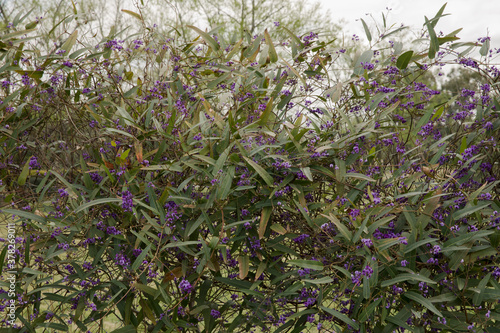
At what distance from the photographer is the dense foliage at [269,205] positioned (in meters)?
1.82

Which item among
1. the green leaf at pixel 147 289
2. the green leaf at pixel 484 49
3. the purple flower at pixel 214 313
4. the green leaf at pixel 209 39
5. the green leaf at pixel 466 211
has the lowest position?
the purple flower at pixel 214 313

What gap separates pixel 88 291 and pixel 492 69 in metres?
2.36

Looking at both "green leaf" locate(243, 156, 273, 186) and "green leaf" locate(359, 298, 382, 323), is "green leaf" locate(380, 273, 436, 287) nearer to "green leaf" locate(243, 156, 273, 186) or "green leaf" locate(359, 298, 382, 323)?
"green leaf" locate(359, 298, 382, 323)

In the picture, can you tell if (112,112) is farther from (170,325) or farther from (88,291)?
(170,325)

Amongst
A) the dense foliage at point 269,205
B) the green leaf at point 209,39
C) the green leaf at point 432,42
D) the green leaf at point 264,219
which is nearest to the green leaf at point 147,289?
the dense foliage at point 269,205

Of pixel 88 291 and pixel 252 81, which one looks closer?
pixel 88 291

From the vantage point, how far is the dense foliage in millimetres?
1820

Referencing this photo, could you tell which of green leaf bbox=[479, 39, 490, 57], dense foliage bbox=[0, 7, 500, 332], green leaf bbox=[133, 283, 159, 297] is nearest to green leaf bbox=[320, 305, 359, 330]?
dense foliage bbox=[0, 7, 500, 332]

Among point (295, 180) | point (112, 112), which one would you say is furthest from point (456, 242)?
point (112, 112)

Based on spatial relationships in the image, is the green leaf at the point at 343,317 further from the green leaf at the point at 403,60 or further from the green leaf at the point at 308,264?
the green leaf at the point at 403,60

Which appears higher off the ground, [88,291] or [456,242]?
[456,242]

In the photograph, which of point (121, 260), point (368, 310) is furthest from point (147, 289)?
point (368, 310)

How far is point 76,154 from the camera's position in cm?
266

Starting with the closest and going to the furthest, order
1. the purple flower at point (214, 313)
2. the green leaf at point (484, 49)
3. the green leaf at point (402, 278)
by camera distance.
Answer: the green leaf at point (402, 278) → the purple flower at point (214, 313) → the green leaf at point (484, 49)
